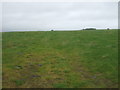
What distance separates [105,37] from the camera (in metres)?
34.3

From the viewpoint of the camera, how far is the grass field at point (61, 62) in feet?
64.8

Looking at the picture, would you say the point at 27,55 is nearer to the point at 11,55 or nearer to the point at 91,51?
the point at 11,55

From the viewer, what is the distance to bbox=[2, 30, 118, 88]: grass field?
19750mm

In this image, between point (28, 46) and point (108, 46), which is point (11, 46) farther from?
point (108, 46)

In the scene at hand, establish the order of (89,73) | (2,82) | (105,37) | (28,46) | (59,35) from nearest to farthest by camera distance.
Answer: (2,82)
(89,73)
(28,46)
(105,37)
(59,35)

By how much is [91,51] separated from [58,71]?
7001 mm

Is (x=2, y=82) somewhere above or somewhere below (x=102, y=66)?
below

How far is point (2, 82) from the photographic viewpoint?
2003 cm

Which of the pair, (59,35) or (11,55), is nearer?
(11,55)

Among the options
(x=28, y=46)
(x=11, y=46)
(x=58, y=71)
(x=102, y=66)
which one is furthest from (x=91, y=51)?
(x=11, y=46)

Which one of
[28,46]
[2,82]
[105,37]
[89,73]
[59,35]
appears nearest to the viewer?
[2,82]

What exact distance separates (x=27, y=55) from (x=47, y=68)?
16.4 ft

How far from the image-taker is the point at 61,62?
24531mm

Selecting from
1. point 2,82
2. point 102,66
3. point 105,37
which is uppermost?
point 105,37
